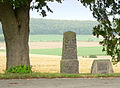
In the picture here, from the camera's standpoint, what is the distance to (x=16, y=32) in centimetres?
1786

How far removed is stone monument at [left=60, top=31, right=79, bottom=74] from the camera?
68.2 feet

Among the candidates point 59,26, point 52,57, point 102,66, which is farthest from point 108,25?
point 59,26

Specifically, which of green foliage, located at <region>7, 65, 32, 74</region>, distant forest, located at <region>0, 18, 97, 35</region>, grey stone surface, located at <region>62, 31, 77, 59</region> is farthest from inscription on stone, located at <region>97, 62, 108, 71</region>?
distant forest, located at <region>0, 18, 97, 35</region>

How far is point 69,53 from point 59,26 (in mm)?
144089

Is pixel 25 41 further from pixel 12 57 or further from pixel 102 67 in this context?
pixel 102 67

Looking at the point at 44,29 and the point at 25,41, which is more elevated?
the point at 44,29

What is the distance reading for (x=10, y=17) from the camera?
17719 millimetres

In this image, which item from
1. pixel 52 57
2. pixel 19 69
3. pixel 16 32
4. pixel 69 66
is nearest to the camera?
pixel 19 69

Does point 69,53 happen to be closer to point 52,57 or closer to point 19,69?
point 19,69

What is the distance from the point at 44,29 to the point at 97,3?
449 feet

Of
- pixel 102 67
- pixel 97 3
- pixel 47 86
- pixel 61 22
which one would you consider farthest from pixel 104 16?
pixel 61 22

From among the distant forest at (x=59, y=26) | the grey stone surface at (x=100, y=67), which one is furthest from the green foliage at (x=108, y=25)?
the distant forest at (x=59, y=26)

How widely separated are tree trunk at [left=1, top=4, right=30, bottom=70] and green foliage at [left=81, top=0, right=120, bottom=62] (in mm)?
4076

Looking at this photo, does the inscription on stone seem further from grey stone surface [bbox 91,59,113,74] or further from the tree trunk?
the tree trunk
